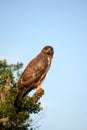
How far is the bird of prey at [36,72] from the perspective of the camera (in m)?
14.4

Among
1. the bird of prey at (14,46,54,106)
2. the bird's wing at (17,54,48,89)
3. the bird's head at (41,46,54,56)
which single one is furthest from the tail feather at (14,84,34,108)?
the bird's head at (41,46,54,56)

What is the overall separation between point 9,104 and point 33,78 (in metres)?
1.66

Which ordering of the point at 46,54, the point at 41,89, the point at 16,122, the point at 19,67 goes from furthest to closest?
the point at 19,67 < the point at 46,54 < the point at 16,122 < the point at 41,89

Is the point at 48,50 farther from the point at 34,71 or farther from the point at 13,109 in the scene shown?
the point at 13,109

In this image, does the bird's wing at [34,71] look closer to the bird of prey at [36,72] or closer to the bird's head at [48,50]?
the bird of prey at [36,72]

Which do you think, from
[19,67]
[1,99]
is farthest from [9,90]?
[19,67]

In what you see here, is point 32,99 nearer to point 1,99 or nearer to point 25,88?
point 25,88

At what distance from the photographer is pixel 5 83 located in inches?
669

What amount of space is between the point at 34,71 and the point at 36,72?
0.11 metres

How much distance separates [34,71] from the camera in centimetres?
1561

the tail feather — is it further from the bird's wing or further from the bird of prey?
the bird's wing

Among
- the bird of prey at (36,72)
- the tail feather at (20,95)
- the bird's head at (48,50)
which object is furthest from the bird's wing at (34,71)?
the bird's head at (48,50)

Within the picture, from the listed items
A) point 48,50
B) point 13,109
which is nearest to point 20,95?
point 13,109

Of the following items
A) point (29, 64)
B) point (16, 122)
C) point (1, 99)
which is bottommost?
point (16, 122)
